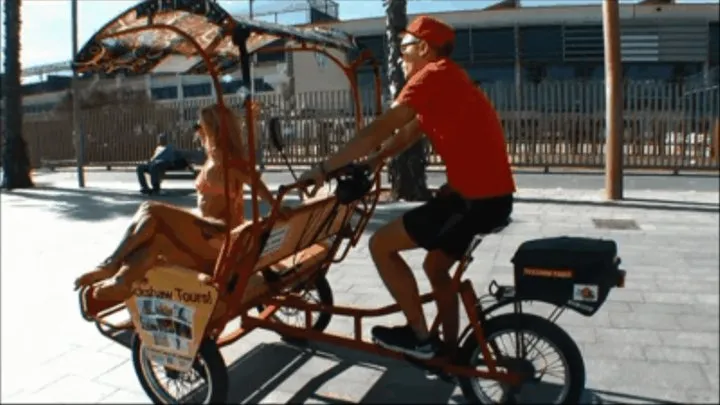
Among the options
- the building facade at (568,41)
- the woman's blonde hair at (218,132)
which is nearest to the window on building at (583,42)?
the building facade at (568,41)

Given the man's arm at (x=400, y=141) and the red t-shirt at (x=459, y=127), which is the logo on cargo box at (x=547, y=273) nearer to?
the red t-shirt at (x=459, y=127)

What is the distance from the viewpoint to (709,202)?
1055cm

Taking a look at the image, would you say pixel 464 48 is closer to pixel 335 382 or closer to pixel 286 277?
pixel 286 277

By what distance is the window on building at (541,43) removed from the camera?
27562mm

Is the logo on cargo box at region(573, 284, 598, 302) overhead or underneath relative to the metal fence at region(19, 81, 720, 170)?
underneath

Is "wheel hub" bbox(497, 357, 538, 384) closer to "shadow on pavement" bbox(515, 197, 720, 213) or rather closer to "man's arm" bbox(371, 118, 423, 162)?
"man's arm" bbox(371, 118, 423, 162)

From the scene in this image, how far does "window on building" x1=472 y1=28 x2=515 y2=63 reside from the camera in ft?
92.1

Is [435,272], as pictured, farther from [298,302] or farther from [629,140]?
[629,140]

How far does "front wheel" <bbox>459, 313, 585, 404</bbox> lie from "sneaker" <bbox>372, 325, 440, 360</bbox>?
17cm

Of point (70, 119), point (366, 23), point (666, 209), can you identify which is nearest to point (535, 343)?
point (666, 209)

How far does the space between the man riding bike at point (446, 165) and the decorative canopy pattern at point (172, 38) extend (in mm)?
897

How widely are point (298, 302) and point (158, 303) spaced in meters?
0.90

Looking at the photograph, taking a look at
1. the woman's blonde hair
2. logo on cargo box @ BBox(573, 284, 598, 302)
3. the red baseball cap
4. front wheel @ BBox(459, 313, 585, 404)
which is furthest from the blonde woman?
logo on cargo box @ BBox(573, 284, 598, 302)

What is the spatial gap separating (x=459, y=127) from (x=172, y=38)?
2.32 m
